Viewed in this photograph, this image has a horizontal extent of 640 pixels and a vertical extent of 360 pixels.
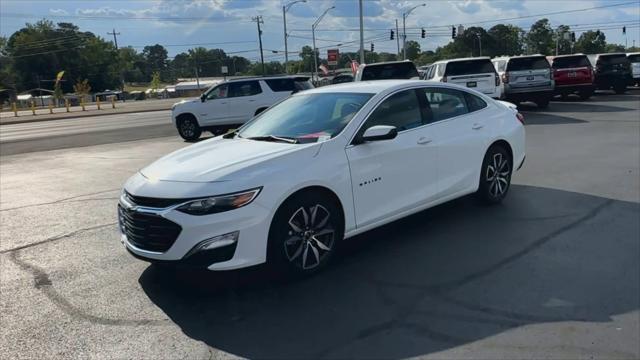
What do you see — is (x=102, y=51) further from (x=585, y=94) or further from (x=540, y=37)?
(x=585, y=94)

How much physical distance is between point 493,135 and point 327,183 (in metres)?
2.79

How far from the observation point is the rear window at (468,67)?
56.9ft

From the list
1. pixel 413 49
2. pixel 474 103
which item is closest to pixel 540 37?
pixel 413 49

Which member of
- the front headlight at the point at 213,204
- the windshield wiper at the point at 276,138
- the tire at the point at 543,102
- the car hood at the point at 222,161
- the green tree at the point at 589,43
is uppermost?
the green tree at the point at 589,43

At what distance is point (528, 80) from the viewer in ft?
61.8

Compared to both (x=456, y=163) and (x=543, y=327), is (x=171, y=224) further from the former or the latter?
(x=456, y=163)

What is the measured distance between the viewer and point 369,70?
1767cm

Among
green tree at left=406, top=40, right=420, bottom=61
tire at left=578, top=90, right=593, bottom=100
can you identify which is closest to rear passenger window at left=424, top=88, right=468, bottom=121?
tire at left=578, top=90, right=593, bottom=100

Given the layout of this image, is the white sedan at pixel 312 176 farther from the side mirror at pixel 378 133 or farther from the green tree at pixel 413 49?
the green tree at pixel 413 49

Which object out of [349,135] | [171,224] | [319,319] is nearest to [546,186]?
[349,135]

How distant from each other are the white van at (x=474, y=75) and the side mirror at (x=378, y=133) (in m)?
12.8

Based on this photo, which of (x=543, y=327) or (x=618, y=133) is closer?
(x=543, y=327)

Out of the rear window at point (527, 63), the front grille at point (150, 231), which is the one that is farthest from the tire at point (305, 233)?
the rear window at point (527, 63)

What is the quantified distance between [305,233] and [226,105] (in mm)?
13605
